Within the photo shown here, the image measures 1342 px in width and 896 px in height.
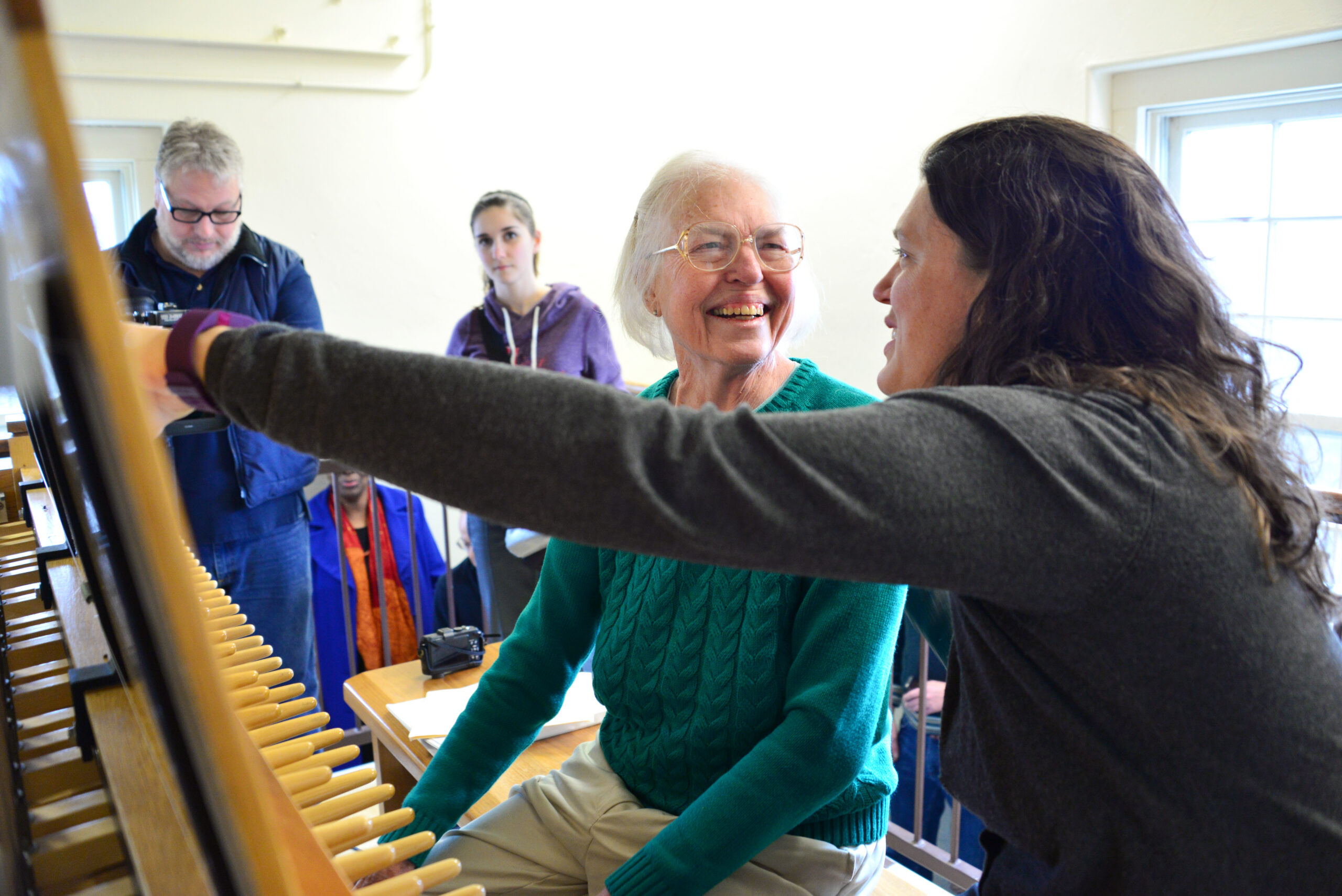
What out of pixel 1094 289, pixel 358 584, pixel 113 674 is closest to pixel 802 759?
pixel 1094 289

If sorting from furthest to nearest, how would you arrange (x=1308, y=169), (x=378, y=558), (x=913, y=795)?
(x=1308, y=169) → (x=378, y=558) → (x=913, y=795)

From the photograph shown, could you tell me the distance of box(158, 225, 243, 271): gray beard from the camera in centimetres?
221

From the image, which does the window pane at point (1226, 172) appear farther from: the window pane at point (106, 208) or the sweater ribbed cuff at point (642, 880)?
the window pane at point (106, 208)

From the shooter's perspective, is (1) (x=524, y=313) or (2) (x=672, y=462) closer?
(2) (x=672, y=462)

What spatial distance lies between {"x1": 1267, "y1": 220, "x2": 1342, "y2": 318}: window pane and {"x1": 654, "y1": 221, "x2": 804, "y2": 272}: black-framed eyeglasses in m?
2.56

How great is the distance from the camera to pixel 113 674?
A: 33.2 inches

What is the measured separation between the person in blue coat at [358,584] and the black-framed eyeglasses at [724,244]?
1958mm

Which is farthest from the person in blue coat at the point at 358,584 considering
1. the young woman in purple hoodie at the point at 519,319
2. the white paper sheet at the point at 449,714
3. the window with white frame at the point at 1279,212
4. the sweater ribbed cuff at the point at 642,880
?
the window with white frame at the point at 1279,212

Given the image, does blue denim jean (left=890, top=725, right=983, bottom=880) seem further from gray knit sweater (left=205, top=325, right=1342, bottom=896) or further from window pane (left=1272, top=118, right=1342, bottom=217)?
window pane (left=1272, top=118, right=1342, bottom=217)

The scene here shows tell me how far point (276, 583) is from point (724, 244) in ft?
5.19

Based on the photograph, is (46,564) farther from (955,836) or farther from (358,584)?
(358,584)

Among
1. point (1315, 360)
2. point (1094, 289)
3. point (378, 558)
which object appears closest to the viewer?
point (1094, 289)

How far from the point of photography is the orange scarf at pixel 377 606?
3148mm

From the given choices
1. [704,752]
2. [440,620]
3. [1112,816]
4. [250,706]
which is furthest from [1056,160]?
[440,620]
